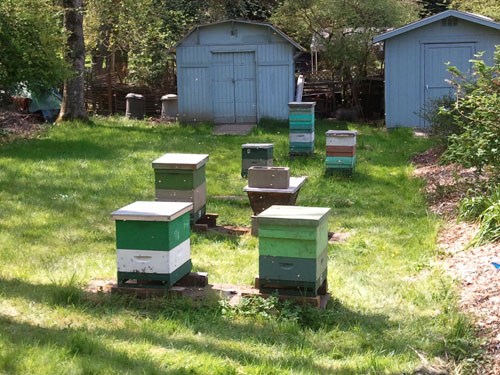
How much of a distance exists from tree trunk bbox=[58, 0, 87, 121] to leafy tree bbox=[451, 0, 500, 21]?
13611 mm

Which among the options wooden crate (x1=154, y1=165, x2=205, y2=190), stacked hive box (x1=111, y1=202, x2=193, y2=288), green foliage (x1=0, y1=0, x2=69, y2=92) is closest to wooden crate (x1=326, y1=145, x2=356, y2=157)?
wooden crate (x1=154, y1=165, x2=205, y2=190)

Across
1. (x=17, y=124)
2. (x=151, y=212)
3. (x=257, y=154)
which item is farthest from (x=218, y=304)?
(x=17, y=124)

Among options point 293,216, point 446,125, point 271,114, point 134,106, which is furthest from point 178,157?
point 134,106

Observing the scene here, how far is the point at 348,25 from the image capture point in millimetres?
24469

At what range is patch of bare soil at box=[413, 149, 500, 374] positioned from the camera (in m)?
5.95

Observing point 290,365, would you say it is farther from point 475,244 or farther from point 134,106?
point 134,106

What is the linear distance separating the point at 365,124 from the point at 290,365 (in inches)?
719

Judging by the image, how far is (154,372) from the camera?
499 centimetres

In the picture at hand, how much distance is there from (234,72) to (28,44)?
7.64 meters

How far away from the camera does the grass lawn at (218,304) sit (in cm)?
530

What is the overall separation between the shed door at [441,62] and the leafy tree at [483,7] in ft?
12.9

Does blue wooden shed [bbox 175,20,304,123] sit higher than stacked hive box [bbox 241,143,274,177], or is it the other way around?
blue wooden shed [bbox 175,20,304,123]

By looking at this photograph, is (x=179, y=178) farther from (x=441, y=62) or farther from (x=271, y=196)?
(x=441, y=62)

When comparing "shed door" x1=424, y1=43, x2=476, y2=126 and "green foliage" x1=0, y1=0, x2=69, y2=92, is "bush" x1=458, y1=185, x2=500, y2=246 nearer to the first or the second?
"green foliage" x1=0, y1=0, x2=69, y2=92
